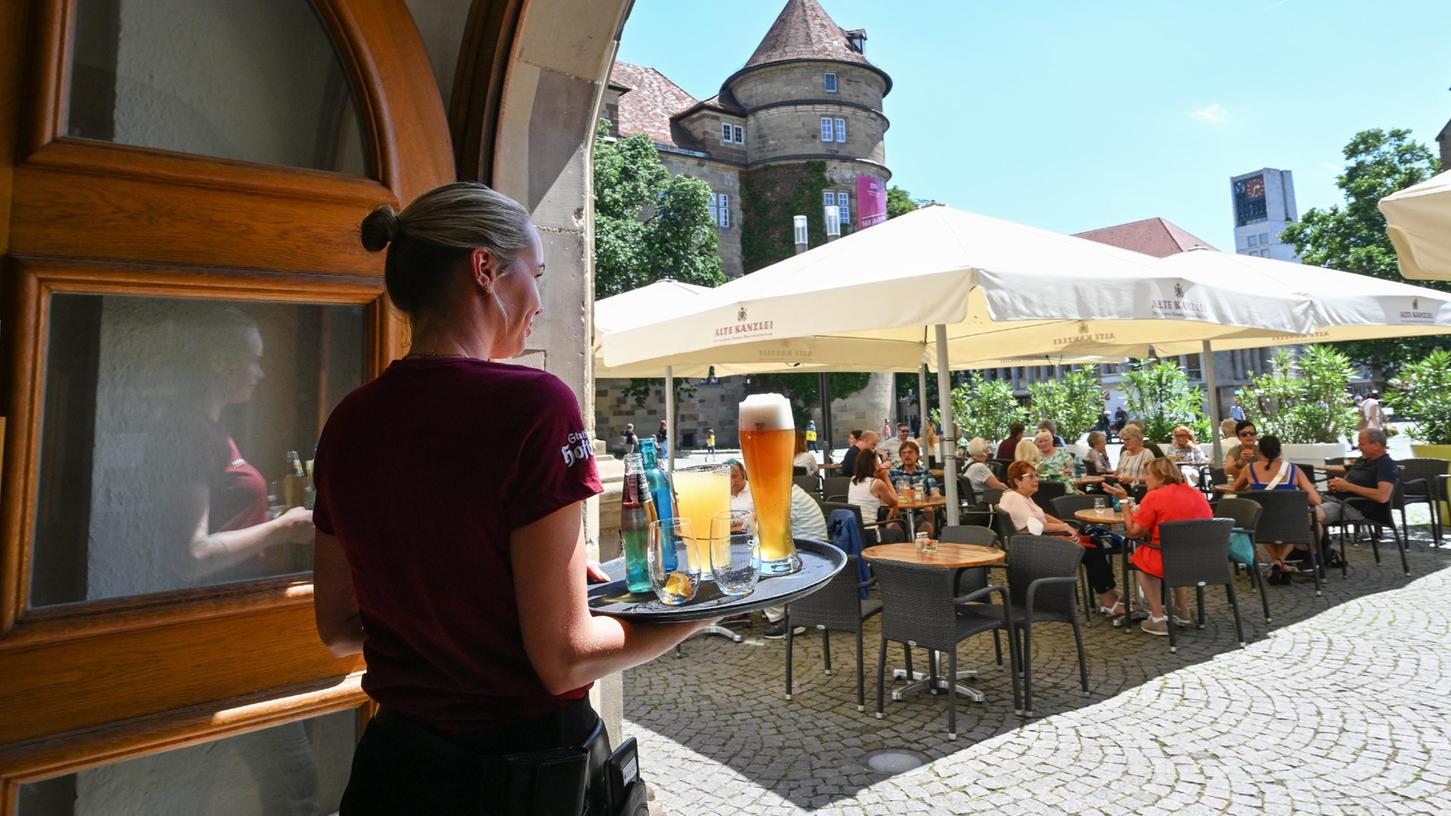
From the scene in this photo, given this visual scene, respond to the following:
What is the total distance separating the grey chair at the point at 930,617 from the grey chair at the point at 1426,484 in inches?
267

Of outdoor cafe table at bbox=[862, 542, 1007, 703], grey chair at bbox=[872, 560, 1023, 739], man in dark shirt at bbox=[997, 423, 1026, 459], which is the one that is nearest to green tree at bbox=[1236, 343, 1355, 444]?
man in dark shirt at bbox=[997, 423, 1026, 459]

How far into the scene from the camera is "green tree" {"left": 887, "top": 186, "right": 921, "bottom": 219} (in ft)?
133

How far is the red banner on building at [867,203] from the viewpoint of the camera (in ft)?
117

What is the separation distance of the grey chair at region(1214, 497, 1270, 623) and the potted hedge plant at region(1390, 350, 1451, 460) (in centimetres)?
581

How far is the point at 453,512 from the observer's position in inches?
40.6

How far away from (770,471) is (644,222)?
97.0 ft

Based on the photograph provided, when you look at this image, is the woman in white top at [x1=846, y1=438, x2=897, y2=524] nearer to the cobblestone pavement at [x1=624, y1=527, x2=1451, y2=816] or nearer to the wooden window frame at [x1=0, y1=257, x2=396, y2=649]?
the cobblestone pavement at [x1=624, y1=527, x2=1451, y2=816]

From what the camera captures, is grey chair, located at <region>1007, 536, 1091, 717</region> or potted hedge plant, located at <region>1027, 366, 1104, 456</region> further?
potted hedge plant, located at <region>1027, 366, 1104, 456</region>

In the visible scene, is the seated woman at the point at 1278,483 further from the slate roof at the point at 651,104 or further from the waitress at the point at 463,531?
the slate roof at the point at 651,104

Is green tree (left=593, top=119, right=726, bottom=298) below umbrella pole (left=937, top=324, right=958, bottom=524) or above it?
above

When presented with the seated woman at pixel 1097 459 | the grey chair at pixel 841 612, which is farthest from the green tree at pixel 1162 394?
the grey chair at pixel 841 612

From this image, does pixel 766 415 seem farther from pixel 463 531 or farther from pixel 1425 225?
pixel 1425 225

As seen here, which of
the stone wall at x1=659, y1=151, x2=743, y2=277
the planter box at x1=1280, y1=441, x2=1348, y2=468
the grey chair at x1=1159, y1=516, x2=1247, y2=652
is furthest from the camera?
the stone wall at x1=659, y1=151, x2=743, y2=277

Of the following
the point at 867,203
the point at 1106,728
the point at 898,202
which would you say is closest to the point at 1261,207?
the point at 898,202
